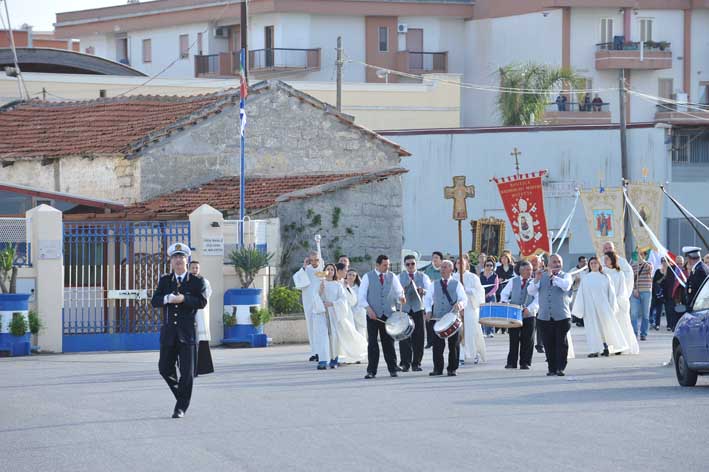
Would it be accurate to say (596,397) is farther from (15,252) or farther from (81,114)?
(81,114)

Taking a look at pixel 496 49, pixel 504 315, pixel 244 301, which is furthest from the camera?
pixel 496 49

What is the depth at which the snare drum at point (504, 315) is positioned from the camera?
2128 centimetres

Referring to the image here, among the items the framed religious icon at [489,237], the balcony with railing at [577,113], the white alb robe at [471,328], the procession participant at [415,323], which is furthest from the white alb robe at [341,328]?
the balcony with railing at [577,113]

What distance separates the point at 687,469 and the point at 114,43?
61.9m

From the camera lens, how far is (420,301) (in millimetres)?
21922

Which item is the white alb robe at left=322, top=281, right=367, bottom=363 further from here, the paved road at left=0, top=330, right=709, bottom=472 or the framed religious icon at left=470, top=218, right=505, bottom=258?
the framed religious icon at left=470, top=218, right=505, bottom=258

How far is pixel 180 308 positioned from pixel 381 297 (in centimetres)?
589

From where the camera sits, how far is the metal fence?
25.7 m

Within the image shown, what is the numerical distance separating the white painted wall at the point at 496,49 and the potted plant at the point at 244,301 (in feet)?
121

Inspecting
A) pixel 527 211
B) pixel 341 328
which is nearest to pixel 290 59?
pixel 527 211

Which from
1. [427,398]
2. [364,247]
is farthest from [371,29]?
[427,398]

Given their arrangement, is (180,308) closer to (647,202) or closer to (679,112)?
(647,202)

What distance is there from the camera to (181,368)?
15398mm

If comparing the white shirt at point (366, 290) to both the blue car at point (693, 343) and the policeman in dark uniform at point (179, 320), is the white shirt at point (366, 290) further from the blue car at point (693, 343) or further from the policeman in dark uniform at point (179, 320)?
the policeman in dark uniform at point (179, 320)
